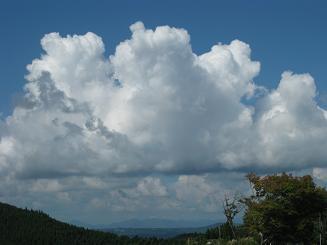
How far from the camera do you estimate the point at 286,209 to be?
66812 millimetres

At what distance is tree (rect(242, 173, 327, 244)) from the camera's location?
67000 mm

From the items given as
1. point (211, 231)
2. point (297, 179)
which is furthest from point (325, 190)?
point (211, 231)

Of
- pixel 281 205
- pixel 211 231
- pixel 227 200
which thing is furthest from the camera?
pixel 211 231

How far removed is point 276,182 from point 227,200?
467 inches

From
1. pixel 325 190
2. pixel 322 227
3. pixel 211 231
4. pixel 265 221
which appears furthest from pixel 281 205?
pixel 211 231

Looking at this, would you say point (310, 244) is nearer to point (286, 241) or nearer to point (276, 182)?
point (286, 241)

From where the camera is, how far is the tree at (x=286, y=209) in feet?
220

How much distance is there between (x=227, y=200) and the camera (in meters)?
59.2

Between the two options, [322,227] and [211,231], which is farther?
[211,231]

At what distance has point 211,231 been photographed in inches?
5822

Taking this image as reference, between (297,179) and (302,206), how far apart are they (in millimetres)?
3168

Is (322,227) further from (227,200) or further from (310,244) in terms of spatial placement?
(227,200)

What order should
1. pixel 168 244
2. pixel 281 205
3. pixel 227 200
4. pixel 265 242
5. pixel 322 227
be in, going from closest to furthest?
pixel 227 200 < pixel 281 205 < pixel 265 242 < pixel 322 227 < pixel 168 244

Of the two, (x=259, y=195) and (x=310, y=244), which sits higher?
(x=259, y=195)
